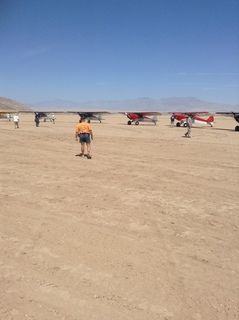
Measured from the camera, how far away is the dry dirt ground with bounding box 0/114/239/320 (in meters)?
2.61

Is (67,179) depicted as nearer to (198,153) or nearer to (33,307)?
(33,307)

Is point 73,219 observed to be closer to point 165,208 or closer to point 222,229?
point 165,208

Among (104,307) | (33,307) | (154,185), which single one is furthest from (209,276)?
(154,185)

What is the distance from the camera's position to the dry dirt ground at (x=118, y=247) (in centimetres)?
261

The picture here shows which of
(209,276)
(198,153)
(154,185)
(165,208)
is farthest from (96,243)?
(198,153)

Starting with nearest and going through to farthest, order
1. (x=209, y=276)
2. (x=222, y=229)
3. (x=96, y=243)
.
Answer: (x=209, y=276)
(x=96, y=243)
(x=222, y=229)

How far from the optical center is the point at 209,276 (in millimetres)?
3096

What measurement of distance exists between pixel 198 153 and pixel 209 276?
363 inches

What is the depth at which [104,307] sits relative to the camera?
8.41 ft

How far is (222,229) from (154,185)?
256 centimetres

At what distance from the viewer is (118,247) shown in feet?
12.0

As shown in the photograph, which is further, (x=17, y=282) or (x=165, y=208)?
(x=165, y=208)

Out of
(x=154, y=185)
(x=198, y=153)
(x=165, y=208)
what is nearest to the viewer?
(x=165, y=208)

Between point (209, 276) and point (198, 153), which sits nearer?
point (209, 276)
